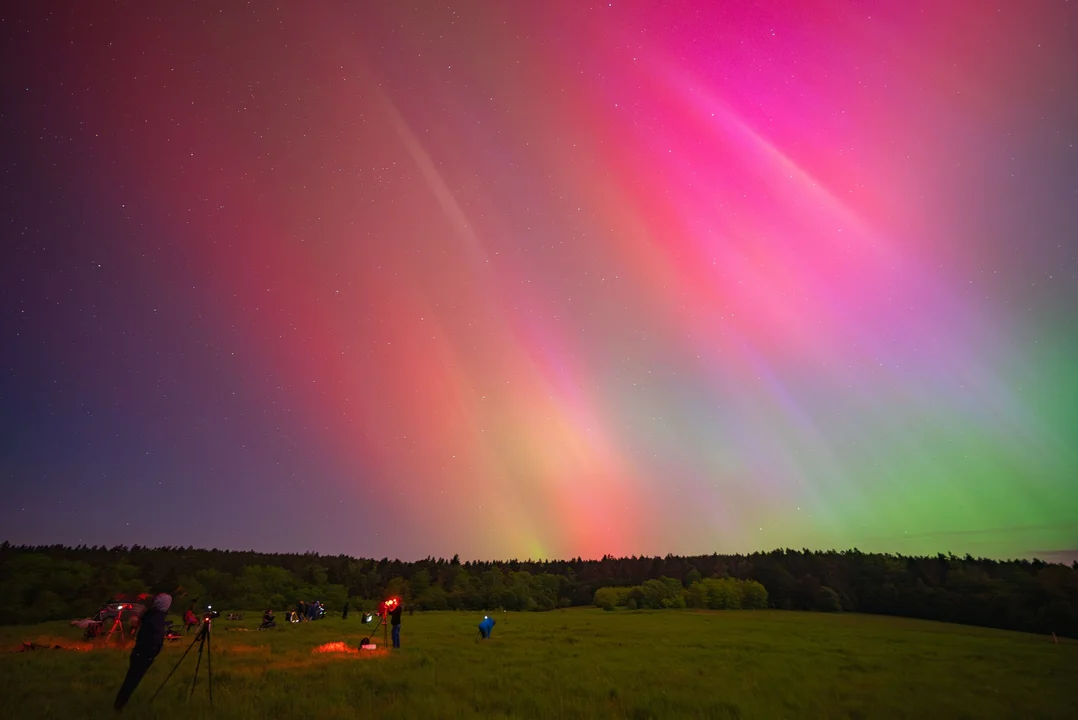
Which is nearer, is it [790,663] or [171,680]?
[171,680]

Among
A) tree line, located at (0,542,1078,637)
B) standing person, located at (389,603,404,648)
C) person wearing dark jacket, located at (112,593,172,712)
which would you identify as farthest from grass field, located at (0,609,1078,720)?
tree line, located at (0,542,1078,637)

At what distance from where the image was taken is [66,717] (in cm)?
1088

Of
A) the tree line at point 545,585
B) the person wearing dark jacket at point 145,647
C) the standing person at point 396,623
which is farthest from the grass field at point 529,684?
the tree line at point 545,585

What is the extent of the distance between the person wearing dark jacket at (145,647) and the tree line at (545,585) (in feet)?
314

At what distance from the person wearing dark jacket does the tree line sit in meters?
95.7

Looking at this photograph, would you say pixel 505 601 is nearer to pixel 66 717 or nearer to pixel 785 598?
pixel 785 598

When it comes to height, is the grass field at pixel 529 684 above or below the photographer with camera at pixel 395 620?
below

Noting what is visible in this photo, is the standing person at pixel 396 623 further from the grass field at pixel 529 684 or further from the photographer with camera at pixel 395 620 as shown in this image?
the grass field at pixel 529 684

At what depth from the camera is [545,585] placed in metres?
145

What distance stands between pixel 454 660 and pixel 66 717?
14174mm

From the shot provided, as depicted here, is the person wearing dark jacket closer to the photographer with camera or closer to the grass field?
the grass field

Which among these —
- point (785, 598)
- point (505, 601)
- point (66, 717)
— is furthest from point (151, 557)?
point (66, 717)

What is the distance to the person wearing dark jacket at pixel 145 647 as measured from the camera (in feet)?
38.9

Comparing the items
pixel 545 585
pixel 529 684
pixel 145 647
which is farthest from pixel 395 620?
pixel 545 585
